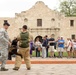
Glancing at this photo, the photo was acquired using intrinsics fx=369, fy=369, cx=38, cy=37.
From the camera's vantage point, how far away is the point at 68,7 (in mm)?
71938

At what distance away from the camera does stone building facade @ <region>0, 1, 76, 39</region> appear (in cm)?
5188

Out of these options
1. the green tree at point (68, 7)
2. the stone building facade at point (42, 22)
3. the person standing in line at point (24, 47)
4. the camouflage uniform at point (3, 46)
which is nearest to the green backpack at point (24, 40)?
the person standing in line at point (24, 47)

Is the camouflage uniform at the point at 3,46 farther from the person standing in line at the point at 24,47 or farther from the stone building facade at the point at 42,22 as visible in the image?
the stone building facade at the point at 42,22

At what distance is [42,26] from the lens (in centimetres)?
5228

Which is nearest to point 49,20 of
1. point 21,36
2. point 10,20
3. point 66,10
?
point 10,20

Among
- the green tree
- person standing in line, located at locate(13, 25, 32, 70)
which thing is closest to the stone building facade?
the green tree

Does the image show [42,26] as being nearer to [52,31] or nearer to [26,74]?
[52,31]

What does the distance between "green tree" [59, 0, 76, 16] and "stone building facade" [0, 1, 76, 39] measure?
18872 mm

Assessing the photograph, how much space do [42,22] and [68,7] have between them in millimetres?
20550

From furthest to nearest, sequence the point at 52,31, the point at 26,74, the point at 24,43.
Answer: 1. the point at 52,31
2. the point at 24,43
3. the point at 26,74

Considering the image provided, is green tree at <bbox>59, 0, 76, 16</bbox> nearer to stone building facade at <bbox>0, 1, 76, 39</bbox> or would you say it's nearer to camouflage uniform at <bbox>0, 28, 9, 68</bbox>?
stone building facade at <bbox>0, 1, 76, 39</bbox>

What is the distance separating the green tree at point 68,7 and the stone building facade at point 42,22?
61.9 ft

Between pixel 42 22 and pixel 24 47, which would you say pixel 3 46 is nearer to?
pixel 24 47

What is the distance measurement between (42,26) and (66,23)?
346 centimetres
